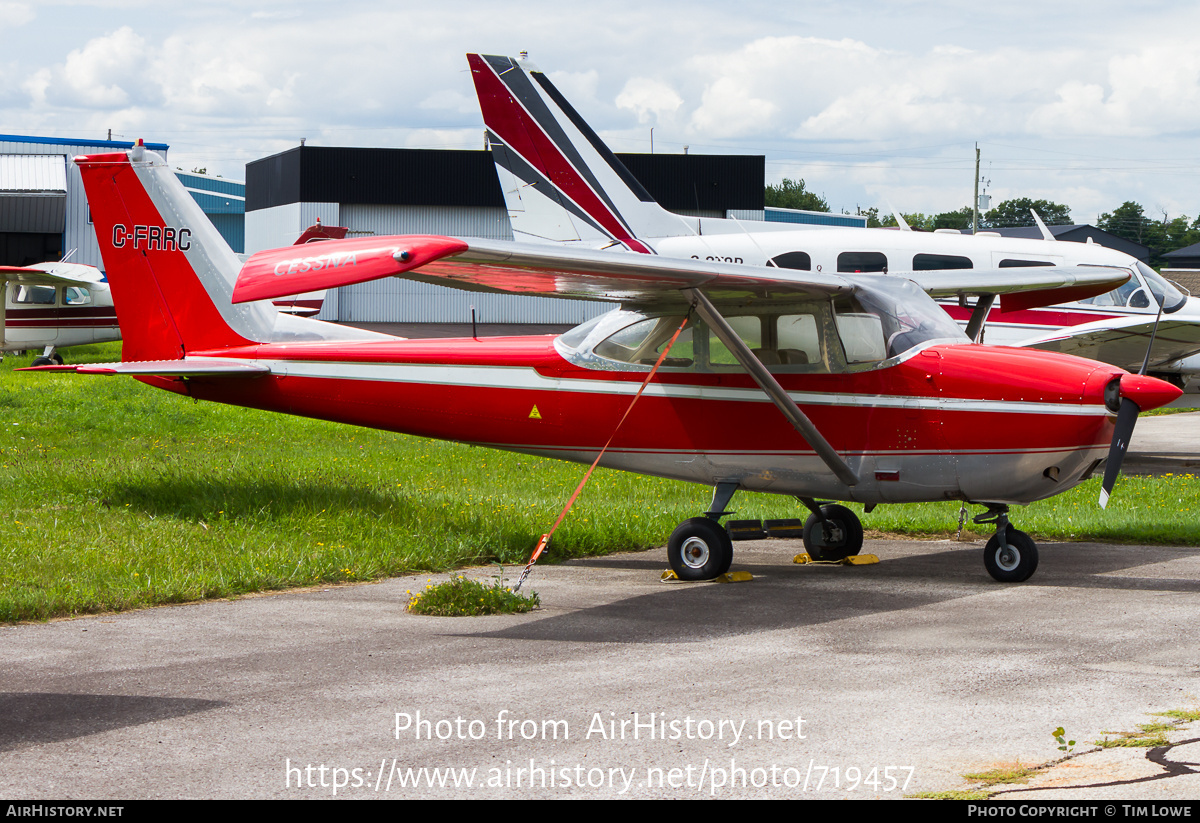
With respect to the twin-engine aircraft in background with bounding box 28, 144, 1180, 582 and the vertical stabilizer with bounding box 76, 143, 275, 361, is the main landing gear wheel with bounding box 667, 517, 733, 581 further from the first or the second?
the vertical stabilizer with bounding box 76, 143, 275, 361

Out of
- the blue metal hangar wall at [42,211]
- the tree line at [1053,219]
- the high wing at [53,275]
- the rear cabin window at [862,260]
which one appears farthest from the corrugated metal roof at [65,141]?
the tree line at [1053,219]

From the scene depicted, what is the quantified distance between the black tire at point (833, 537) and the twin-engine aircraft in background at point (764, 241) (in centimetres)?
573

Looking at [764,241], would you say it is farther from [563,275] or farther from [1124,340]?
[563,275]

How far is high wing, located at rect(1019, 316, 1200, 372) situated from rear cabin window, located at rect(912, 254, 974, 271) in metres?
1.31

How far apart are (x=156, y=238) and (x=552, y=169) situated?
874 cm

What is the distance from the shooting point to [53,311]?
31734 millimetres

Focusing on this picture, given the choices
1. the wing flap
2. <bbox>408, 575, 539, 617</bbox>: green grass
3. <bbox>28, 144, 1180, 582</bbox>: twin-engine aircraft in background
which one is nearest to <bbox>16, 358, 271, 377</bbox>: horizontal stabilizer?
<bbox>28, 144, 1180, 582</bbox>: twin-engine aircraft in background

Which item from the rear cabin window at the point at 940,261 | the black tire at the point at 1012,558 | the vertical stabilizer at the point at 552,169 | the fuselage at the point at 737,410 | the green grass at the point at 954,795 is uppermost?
the vertical stabilizer at the point at 552,169

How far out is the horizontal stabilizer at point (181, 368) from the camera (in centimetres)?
981

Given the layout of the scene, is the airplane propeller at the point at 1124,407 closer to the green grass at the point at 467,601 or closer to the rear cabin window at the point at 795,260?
the green grass at the point at 467,601

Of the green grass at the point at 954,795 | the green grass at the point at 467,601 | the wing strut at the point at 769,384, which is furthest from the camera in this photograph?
the wing strut at the point at 769,384

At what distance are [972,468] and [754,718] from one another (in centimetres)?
384

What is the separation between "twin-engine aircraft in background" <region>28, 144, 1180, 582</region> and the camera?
798 centimetres
